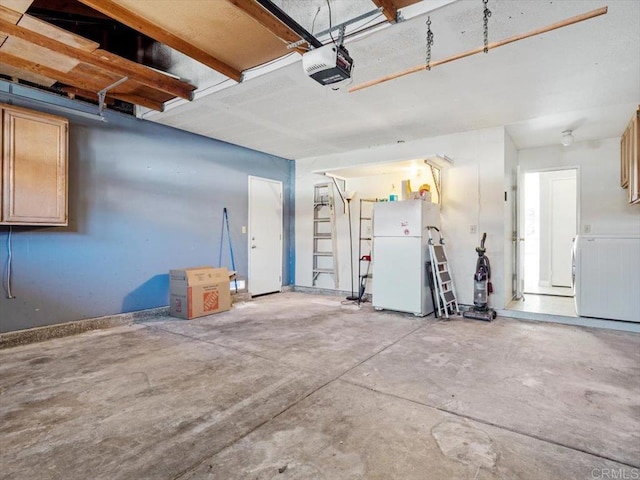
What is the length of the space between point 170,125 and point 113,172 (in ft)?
3.73

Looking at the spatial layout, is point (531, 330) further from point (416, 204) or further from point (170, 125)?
point (170, 125)

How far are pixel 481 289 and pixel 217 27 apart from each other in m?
4.50

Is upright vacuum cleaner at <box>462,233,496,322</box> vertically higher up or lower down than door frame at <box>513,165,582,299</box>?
lower down

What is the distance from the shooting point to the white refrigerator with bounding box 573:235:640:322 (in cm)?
418

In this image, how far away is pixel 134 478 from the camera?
63.1 inches

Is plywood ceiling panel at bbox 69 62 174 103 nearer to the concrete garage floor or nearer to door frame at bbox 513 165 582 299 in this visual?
the concrete garage floor

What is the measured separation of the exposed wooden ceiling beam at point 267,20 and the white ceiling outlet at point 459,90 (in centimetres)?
38

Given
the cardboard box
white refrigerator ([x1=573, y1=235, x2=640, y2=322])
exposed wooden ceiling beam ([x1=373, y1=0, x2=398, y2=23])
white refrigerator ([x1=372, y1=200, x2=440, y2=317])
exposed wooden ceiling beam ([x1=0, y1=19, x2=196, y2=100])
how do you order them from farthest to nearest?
white refrigerator ([x1=372, y1=200, x2=440, y2=317]) < the cardboard box < white refrigerator ([x1=573, y1=235, x2=640, y2=322]) < exposed wooden ceiling beam ([x1=0, y1=19, x2=196, y2=100]) < exposed wooden ceiling beam ([x1=373, y1=0, x2=398, y2=23])

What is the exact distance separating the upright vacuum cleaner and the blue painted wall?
156 inches

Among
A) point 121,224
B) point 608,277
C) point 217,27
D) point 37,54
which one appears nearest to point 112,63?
point 37,54

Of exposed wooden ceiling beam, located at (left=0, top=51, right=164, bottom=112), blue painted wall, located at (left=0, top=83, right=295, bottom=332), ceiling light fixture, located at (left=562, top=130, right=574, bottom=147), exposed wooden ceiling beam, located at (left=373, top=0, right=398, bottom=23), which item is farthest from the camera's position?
ceiling light fixture, located at (left=562, top=130, right=574, bottom=147)

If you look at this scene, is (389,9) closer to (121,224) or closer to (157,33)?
(157,33)

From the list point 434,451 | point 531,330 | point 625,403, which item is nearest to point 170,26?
point 434,451

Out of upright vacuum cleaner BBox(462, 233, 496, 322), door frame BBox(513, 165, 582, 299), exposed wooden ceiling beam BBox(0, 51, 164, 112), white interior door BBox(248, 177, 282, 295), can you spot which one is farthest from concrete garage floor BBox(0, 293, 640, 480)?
exposed wooden ceiling beam BBox(0, 51, 164, 112)
